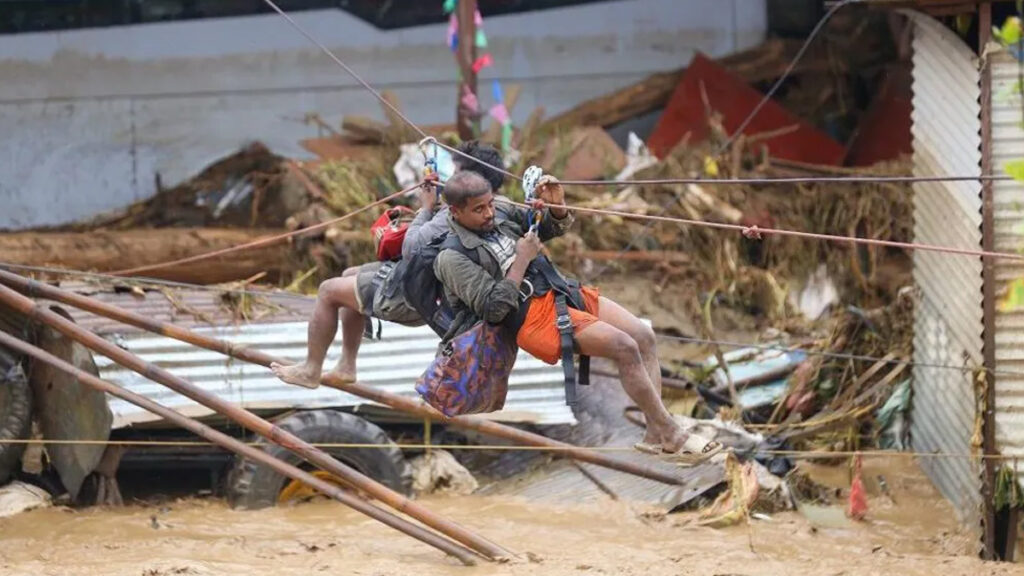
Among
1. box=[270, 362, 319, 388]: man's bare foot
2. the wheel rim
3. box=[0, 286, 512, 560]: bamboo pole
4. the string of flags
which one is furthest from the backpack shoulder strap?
the string of flags

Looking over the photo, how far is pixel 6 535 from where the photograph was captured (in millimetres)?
10422

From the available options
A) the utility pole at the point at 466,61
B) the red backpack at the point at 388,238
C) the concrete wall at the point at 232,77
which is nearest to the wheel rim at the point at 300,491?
the utility pole at the point at 466,61

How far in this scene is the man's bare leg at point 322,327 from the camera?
7.90 m

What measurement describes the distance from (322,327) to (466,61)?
18.4 ft

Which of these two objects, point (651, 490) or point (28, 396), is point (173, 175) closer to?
point (28, 396)

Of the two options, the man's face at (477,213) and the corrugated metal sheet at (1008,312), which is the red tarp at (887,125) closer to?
the corrugated metal sheet at (1008,312)

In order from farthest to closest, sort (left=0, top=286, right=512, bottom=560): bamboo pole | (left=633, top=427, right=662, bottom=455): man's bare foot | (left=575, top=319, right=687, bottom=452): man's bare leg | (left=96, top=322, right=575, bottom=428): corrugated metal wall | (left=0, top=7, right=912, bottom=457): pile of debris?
(left=0, top=7, right=912, bottom=457): pile of debris
(left=96, top=322, right=575, bottom=428): corrugated metal wall
(left=0, top=286, right=512, bottom=560): bamboo pole
(left=633, top=427, right=662, bottom=455): man's bare foot
(left=575, top=319, right=687, bottom=452): man's bare leg

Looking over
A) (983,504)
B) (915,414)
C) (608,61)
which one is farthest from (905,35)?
(983,504)

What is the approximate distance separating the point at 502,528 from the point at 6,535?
3091mm

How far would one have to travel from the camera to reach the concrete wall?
51.3 ft

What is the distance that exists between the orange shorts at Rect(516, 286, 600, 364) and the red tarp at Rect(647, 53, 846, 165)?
25.0 feet

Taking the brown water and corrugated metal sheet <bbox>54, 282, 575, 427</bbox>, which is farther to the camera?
corrugated metal sheet <bbox>54, 282, 575, 427</bbox>

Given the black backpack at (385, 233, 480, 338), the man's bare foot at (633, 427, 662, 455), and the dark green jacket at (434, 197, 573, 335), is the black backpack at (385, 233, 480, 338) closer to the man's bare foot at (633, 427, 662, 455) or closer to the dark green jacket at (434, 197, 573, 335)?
the dark green jacket at (434, 197, 573, 335)

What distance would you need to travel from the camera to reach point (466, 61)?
523 inches
